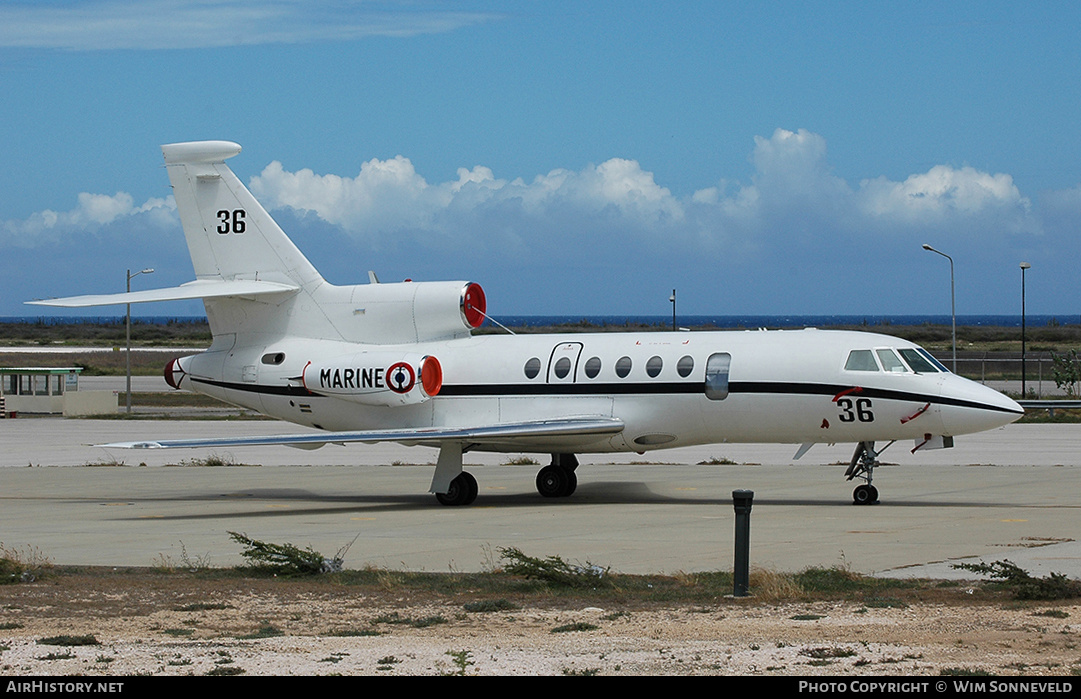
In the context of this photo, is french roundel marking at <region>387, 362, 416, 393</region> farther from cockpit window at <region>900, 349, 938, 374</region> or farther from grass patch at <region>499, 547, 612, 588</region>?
grass patch at <region>499, 547, 612, 588</region>

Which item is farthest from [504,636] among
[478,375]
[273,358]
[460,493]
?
[273,358]

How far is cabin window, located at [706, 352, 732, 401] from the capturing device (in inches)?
896

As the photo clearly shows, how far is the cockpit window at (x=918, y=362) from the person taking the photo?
22266mm

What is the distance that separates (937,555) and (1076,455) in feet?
59.1

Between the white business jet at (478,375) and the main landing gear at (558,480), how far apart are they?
0.14 ft

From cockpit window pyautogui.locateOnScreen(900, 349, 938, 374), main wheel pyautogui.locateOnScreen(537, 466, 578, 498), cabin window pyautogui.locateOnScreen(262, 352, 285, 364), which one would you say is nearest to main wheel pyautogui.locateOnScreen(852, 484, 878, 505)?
cockpit window pyautogui.locateOnScreen(900, 349, 938, 374)

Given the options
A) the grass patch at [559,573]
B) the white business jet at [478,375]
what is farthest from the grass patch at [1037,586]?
the white business jet at [478,375]

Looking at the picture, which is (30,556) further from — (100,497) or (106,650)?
(100,497)

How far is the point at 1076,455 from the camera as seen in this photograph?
104ft

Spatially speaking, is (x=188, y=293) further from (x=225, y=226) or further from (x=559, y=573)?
(x=559, y=573)

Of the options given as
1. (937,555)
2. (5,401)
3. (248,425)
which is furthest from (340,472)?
(5,401)

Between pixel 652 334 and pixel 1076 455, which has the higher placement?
pixel 652 334
